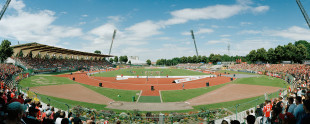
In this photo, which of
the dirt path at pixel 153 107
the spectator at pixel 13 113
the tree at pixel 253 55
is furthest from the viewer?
the tree at pixel 253 55

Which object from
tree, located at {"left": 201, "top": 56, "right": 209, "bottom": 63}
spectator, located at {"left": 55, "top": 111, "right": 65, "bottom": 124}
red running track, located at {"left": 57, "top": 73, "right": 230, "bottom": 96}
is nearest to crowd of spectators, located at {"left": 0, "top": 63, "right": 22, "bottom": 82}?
red running track, located at {"left": 57, "top": 73, "right": 230, "bottom": 96}

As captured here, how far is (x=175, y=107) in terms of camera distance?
17.4 m

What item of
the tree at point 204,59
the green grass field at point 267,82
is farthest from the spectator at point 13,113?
the tree at point 204,59

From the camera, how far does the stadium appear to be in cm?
732

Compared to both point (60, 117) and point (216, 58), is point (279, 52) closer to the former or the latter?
point (216, 58)

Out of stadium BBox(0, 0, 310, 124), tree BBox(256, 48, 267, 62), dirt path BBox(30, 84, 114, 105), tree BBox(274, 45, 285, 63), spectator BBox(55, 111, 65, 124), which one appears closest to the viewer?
spectator BBox(55, 111, 65, 124)

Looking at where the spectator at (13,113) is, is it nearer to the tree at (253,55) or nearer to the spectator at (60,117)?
the spectator at (60,117)

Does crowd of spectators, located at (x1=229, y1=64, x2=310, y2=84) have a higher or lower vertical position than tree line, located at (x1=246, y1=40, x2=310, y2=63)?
lower

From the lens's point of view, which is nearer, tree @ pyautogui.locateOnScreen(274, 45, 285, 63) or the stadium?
the stadium

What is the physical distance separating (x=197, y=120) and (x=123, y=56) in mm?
165471

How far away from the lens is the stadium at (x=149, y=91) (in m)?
7.32

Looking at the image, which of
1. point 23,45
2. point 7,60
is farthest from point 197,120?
point 7,60

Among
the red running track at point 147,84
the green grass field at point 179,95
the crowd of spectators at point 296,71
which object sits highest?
the crowd of spectators at point 296,71

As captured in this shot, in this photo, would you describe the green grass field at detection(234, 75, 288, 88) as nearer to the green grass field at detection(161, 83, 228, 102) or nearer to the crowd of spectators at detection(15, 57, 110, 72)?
the green grass field at detection(161, 83, 228, 102)
